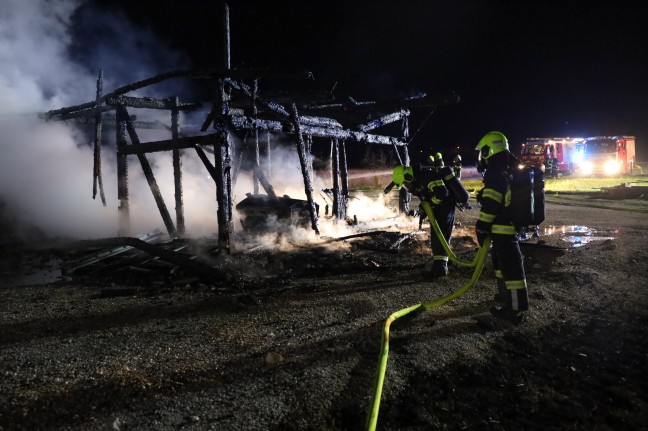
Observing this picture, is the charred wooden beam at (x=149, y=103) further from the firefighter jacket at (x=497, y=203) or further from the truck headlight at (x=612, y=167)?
the truck headlight at (x=612, y=167)

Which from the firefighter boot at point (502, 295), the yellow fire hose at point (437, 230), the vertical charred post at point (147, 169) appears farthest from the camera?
the vertical charred post at point (147, 169)

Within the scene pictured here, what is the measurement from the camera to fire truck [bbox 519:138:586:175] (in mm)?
28266

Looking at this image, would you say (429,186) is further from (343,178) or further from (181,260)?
(343,178)

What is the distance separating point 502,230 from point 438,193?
5.62 ft

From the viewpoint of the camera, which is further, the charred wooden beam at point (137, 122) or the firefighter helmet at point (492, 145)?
the charred wooden beam at point (137, 122)

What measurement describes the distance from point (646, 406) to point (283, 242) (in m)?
6.86

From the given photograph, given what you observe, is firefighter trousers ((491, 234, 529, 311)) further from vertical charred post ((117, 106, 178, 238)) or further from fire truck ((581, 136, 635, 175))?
fire truck ((581, 136, 635, 175))

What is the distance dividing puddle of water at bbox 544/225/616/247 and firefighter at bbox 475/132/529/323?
4720 millimetres

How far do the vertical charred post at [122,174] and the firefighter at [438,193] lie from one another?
642 cm

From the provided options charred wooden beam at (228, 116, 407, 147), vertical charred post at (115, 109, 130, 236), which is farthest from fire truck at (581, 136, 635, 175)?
vertical charred post at (115, 109, 130, 236)

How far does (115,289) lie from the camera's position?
5.59 metres

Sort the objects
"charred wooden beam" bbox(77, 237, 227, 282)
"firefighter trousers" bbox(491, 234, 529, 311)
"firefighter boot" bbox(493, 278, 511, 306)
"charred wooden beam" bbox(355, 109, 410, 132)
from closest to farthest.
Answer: "firefighter trousers" bbox(491, 234, 529, 311) < "firefighter boot" bbox(493, 278, 511, 306) < "charred wooden beam" bbox(77, 237, 227, 282) < "charred wooden beam" bbox(355, 109, 410, 132)

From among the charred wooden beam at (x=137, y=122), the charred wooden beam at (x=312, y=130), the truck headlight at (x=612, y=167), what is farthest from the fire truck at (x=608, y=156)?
the charred wooden beam at (x=137, y=122)

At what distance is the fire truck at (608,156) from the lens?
30.1 meters
